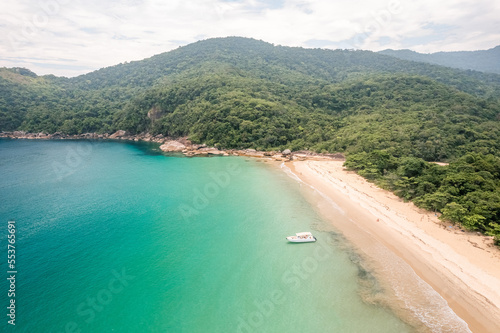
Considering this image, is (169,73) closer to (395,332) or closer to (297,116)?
(297,116)

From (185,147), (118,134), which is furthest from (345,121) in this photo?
(118,134)

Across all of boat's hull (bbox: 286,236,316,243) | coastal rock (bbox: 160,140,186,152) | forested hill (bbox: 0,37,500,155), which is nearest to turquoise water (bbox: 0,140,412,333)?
boat's hull (bbox: 286,236,316,243)

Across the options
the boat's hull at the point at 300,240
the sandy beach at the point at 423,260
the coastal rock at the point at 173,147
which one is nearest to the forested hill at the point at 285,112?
the coastal rock at the point at 173,147

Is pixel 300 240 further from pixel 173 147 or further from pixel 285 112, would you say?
pixel 285 112

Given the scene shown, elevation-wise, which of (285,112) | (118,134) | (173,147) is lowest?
(173,147)

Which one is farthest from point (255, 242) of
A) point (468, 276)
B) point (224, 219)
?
point (468, 276)

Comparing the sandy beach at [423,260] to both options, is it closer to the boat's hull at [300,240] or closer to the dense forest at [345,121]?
the dense forest at [345,121]
